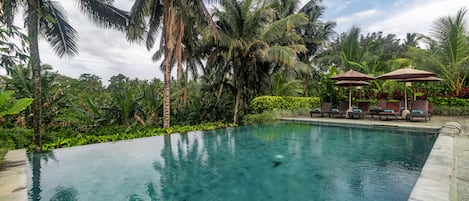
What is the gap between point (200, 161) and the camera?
543 cm

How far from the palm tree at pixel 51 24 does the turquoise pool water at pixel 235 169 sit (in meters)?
1.86

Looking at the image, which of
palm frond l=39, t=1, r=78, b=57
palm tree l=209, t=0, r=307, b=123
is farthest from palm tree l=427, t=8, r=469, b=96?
palm frond l=39, t=1, r=78, b=57

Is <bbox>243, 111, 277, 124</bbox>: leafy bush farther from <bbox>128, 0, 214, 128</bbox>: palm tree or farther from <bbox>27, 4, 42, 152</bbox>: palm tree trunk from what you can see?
<bbox>27, 4, 42, 152</bbox>: palm tree trunk

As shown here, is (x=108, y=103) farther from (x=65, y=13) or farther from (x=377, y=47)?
(x=377, y=47)

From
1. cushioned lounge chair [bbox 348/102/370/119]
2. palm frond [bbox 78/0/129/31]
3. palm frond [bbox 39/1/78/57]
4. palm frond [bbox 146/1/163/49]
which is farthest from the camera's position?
cushioned lounge chair [bbox 348/102/370/119]

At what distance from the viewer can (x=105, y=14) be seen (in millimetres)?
8016

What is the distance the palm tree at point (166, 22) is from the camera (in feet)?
30.9

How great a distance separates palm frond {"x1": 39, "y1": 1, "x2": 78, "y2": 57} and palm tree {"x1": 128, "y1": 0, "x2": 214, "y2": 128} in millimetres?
2043

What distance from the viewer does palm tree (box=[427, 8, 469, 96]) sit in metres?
11.9

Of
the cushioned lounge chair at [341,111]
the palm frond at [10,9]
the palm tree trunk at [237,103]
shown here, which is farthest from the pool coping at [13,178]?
the cushioned lounge chair at [341,111]

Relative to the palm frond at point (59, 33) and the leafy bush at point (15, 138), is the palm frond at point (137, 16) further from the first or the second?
the leafy bush at point (15, 138)

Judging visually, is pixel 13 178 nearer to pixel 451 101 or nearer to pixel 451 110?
pixel 451 110

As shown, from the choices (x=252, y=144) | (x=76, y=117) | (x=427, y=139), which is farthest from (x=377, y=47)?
(x=76, y=117)

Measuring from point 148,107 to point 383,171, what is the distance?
9.40 m
